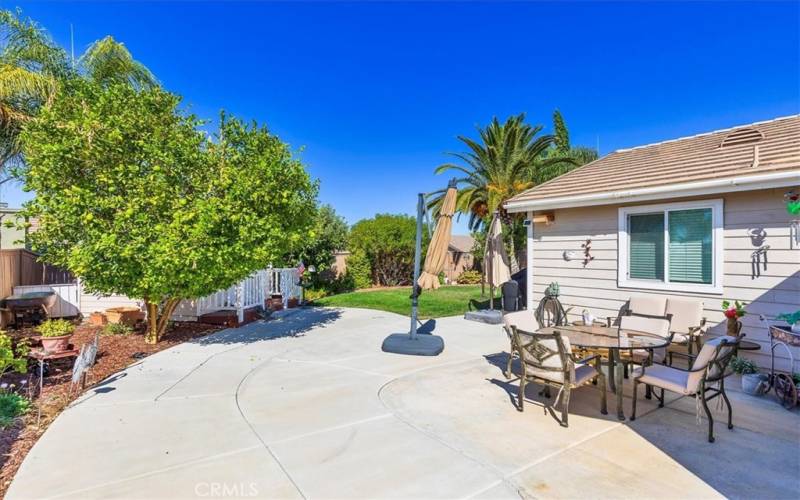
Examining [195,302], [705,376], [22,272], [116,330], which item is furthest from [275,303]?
[705,376]

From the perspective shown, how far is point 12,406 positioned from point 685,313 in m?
9.14

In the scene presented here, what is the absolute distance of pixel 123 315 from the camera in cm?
923

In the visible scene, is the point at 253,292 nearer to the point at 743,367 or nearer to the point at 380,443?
the point at 380,443

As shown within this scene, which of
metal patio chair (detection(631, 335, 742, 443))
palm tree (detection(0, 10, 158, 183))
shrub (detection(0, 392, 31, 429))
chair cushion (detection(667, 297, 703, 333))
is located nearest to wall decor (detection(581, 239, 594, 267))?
chair cushion (detection(667, 297, 703, 333))

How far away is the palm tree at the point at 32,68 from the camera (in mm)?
9516

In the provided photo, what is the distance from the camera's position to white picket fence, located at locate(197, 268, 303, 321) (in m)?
10.1

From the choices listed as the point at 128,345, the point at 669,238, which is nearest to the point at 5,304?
the point at 128,345

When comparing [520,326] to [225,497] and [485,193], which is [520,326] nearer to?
[225,497]

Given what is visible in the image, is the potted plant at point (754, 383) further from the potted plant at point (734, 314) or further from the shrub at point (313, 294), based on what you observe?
the shrub at point (313, 294)

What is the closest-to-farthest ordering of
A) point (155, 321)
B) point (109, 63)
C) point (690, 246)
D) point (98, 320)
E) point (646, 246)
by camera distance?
point (690, 246) < point (646, 246) < point (155, 321) < point (98, 320) < point (109, 63)

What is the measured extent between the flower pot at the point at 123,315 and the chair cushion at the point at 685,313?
1126 centimetres

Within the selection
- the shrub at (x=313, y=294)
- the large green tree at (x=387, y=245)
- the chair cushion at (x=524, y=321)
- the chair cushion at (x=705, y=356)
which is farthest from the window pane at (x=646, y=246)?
the large green tree at (x=387, y=245)

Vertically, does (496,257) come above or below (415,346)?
above

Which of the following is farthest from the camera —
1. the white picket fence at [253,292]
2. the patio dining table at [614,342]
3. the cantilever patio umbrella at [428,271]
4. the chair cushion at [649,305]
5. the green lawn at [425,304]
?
the green lawn at [425,304]
